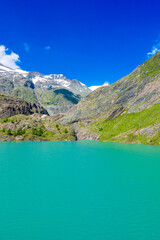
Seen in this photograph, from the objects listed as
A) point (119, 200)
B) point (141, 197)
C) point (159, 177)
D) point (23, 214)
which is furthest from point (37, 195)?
point (159, 177)

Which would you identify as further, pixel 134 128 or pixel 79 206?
pixel 134 128

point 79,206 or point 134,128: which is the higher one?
point 134,128

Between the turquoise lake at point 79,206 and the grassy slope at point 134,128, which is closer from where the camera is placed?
the turquoise lake at point 79,206

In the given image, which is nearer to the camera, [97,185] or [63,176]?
[97,185]

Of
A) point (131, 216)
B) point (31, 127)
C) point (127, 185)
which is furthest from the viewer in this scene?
point (31, 127)

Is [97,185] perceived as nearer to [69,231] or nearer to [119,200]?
[119,200]

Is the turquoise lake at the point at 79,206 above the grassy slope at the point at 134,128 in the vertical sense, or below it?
below

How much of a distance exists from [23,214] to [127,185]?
2147cm

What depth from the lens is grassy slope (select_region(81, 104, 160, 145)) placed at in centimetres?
12769

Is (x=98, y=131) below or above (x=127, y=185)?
above

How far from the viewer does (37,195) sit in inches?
1117

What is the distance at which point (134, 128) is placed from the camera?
149 meters

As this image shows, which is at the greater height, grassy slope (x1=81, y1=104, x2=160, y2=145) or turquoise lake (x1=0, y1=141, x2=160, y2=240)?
grassy slope (x1=81, y1=104, x2=160, y2=145)

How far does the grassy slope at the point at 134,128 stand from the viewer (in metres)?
128
